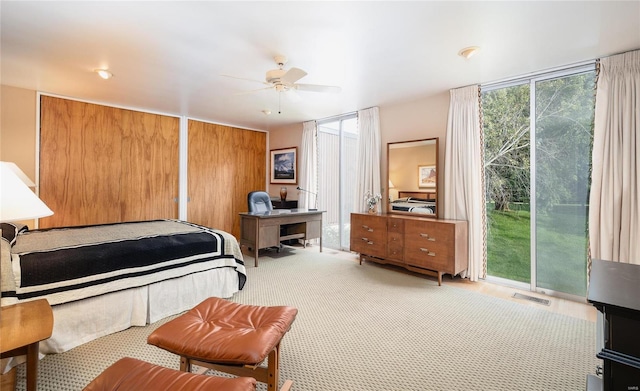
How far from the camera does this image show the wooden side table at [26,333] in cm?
125

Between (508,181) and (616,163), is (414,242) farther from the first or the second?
(616,163)

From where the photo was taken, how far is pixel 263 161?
21.4 feet

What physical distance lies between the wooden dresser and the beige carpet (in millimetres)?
327

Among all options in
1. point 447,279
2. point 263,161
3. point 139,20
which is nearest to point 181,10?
point 139,20

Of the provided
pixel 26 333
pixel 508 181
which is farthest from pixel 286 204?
pixel 26 333

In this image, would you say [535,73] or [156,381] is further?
[535,73]

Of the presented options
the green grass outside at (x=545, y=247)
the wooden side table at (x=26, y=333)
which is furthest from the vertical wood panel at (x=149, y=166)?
the green grass outside at (x=545, y=247)

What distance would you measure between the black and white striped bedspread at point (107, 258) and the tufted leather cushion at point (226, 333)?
0.98 meters

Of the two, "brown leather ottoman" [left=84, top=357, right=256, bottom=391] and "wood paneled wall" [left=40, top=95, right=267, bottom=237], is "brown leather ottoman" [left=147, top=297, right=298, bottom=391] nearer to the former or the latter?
"brown leather ottoman" [left=84, top=357, right=256, bottom=391]

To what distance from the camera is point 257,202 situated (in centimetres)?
477

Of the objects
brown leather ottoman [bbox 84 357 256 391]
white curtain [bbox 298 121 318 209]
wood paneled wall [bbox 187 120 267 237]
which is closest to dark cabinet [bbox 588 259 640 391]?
brown leather ottoman [bbox 84 357 256 391]

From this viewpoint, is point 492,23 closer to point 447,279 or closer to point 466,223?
point 466,223

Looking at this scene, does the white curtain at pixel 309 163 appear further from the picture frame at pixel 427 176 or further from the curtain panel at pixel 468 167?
the curtain panel at pixel 468 167

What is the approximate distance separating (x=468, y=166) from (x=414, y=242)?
3.75 ft
